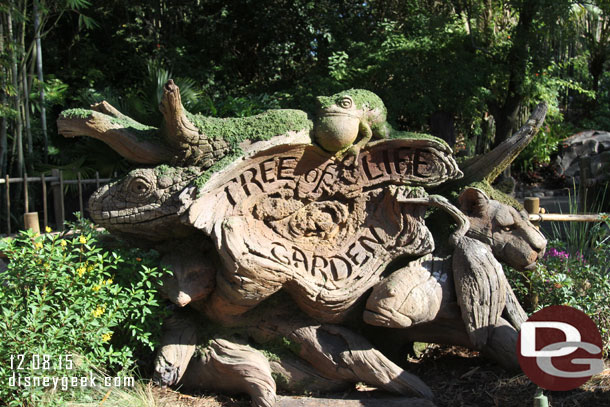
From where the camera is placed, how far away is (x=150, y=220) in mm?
3686

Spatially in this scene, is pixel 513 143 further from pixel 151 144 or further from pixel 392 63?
pixel 392 63

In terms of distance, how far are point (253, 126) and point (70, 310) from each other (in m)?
1.59

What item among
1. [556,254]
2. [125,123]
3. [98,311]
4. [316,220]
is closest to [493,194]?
[556,254]

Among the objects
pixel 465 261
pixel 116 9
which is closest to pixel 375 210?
pixel 465 261

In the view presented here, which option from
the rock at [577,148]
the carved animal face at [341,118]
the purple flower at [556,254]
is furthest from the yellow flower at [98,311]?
the rock at [577,148]

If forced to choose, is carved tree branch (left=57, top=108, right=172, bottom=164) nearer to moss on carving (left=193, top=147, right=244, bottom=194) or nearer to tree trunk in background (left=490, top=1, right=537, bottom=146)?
moss on carving (left=193, top=147, right=244, bottom=194)

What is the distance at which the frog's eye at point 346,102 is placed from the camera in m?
3.81

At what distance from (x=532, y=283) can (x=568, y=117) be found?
14.7 metres

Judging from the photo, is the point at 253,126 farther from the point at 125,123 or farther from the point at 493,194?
the point at 493,194

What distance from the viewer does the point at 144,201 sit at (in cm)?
368

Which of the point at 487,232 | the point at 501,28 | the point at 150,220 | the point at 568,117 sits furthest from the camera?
the point at 568,117

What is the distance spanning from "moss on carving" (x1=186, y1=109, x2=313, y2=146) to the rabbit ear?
1.27 metres

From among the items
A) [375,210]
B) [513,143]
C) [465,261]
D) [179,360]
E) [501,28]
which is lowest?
[179,360]

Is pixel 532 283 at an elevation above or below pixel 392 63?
below
